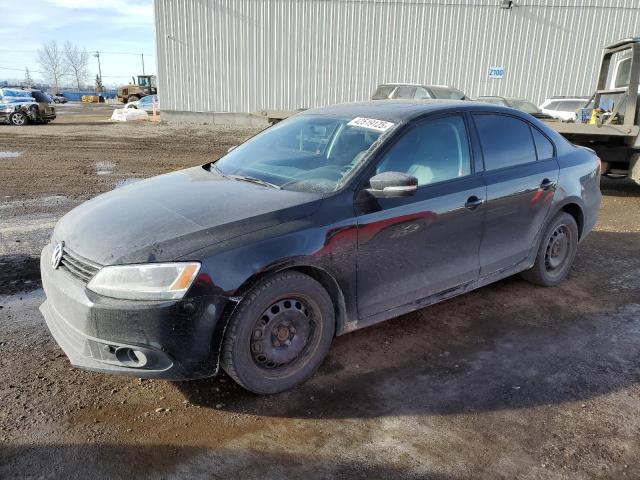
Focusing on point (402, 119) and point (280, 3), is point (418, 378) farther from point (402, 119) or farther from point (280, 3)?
point (280, 3)

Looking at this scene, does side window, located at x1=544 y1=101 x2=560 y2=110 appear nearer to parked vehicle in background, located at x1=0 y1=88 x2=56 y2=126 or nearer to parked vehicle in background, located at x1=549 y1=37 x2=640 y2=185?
parked vehicle in background, located at x1=549 y1=37 x2=640 y2=185

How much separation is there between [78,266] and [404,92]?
14.4m

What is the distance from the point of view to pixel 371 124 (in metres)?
3.66

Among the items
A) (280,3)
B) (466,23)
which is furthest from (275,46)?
(466,23)

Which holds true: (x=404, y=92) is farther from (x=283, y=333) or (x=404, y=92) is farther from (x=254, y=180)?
(x=283, y=333)

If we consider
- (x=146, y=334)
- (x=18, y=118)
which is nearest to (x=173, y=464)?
(x=146, y=334)

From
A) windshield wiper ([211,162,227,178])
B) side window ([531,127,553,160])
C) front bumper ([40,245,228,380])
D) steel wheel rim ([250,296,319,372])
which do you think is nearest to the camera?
front bumper ([40,245,228,380])

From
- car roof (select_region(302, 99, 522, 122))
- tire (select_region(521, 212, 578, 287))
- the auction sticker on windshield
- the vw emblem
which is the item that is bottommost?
A: tire (select_region(521, 212, 578, 287))

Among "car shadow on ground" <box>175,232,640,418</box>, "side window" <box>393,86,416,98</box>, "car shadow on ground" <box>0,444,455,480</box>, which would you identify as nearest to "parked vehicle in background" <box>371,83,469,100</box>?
"side window" <box>393,86,416,98</box>

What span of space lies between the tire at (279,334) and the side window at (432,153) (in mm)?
959

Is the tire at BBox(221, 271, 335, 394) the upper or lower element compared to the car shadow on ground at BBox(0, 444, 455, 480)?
upper

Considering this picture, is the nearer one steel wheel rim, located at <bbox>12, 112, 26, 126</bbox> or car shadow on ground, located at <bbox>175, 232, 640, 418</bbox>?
car shadow on ground, located at <bbox>175, 232, 640, 418</bbox>

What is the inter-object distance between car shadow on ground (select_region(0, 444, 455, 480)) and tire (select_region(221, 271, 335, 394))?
471 millimetres

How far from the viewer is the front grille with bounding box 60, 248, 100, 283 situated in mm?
Answer: 2771
